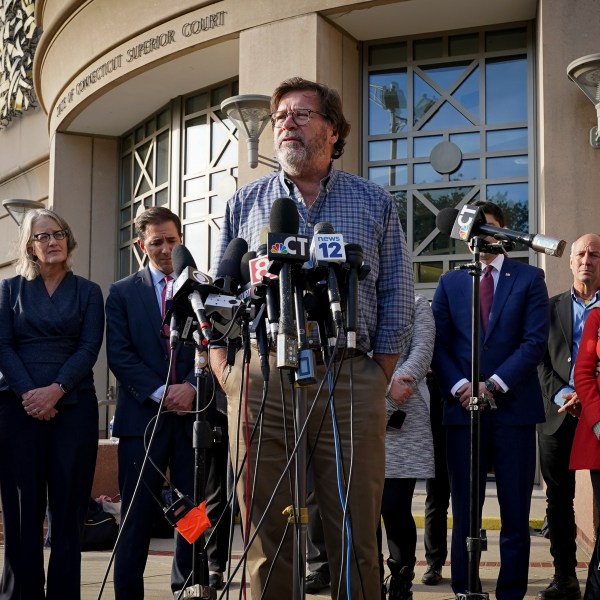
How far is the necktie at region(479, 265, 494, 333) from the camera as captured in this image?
19.1ft

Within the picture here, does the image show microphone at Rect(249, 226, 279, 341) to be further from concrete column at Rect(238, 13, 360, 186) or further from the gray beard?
concrete column at Rect(238, 13, 360, 186)

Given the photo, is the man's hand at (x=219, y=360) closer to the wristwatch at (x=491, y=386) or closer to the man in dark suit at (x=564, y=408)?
the wristwatch at (x=491, y=386)

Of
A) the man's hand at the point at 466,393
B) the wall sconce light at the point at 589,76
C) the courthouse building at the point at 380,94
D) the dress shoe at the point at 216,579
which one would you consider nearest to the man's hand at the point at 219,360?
the man's hand at the point at 466,393

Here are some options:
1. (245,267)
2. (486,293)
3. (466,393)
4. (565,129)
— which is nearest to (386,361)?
(245,267)

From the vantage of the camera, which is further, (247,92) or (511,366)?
(247,92)

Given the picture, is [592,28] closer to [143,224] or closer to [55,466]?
[143,224]

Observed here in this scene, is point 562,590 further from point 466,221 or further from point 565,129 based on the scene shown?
point 565,129

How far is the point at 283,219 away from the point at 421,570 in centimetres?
440

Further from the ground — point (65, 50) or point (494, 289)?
point (65, 50)

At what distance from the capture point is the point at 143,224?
19.1 ft

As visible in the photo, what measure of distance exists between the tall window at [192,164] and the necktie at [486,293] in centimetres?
774

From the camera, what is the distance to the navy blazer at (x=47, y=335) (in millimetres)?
5312

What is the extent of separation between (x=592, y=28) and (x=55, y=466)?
299 inches

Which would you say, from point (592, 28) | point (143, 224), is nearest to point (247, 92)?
point (592, 28)
